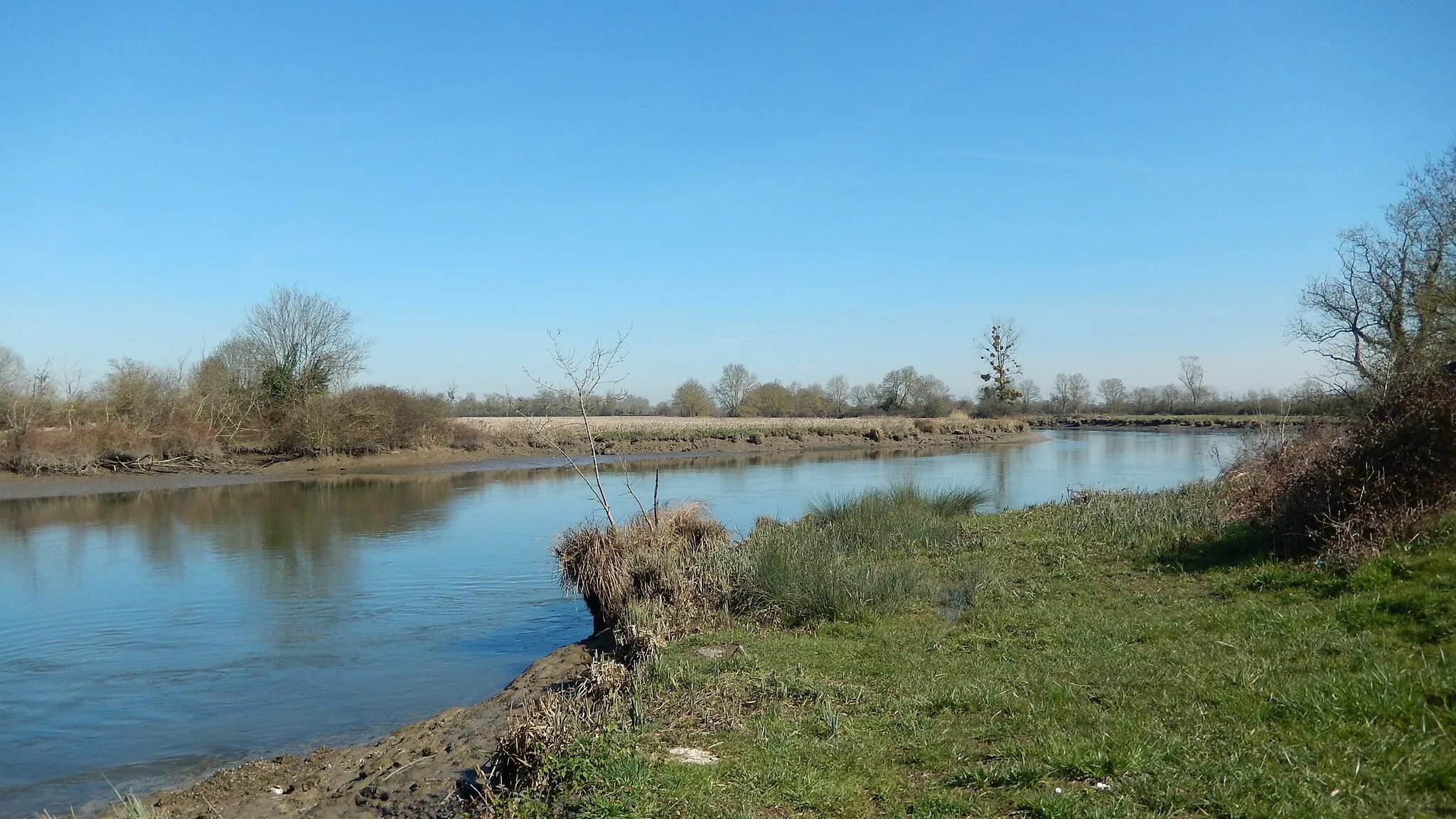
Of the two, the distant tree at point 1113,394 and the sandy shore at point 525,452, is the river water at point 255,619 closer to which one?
the sandy shore at point 525,452

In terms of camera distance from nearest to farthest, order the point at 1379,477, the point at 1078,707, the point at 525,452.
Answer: the point at 1078,707 → the point at 1379,477 → the point at 525,452

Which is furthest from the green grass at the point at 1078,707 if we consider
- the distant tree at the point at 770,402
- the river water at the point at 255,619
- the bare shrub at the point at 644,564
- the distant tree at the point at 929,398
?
the distant tree at the point at 770,402

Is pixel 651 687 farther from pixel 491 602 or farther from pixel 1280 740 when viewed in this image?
pixel 491 602

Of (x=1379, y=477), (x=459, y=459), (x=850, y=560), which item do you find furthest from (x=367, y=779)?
(x=459, y=459)

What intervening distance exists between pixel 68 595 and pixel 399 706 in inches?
338

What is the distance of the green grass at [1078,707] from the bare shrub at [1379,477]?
0.39m

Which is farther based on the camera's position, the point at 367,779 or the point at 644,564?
the point at 644,564

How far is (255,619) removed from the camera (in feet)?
40.7

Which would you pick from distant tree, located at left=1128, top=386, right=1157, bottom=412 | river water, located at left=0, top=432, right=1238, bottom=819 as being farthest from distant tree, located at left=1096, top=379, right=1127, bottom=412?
river water, located at left=0, top=432, right=1238, bottom=819

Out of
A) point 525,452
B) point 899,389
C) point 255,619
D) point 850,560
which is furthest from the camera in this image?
point 899,389

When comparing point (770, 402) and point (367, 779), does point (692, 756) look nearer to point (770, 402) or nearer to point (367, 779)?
point (367, 779)

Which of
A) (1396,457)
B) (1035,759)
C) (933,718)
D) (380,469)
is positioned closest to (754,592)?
(933,718)

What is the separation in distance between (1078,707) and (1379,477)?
5.18 m

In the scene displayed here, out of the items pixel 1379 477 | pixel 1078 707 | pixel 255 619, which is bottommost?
pixel 255 619
